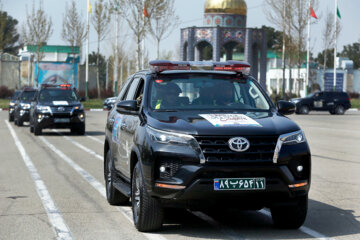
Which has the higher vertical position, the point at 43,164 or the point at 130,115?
the point at 130,115

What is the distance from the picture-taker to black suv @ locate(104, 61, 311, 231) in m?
7.34

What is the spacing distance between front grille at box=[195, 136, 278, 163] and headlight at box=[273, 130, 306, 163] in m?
0.05

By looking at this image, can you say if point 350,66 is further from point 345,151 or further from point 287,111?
point 287,111

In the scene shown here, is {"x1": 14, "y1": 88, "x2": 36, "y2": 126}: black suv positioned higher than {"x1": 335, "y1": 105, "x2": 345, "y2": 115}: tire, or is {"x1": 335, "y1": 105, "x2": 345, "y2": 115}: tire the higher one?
{"x1": 14, "y1": 88, "x2": 36, "y2": 126}: black suv

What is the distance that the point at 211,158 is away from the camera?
7352 mm

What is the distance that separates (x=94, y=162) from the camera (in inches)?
637

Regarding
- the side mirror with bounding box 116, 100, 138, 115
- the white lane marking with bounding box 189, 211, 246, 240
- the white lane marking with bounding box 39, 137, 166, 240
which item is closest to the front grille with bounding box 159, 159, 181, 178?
the white lane marking with bounding box 39, 137, 166, 240

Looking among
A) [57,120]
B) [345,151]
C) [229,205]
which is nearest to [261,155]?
[229,205]

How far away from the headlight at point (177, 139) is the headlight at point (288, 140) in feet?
2.40

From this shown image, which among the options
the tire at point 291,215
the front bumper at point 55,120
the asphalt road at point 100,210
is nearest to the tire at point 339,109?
the front bumper at point 55,120

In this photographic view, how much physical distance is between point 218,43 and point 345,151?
48.6m

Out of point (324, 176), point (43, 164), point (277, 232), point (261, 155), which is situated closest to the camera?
point (261, 155)

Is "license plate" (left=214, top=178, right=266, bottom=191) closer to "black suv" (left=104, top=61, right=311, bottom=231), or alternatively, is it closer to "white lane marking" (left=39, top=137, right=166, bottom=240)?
"black suv" (left=104, top=61, right=311, bottom=231)

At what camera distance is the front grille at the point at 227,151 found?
7.35 m
